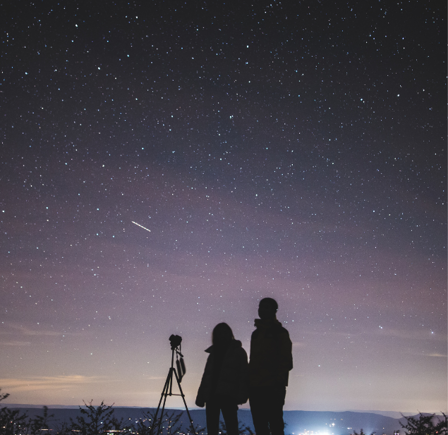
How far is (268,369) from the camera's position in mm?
3354

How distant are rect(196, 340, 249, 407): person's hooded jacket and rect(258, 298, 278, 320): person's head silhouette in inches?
23.8

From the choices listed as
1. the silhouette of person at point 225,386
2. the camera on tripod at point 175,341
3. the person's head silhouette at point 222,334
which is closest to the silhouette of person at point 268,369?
the silhouette of person at point 225,386

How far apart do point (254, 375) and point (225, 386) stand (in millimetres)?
493

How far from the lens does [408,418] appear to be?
7.00 m

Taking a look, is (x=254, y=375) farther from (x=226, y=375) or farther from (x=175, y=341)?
(x=175, y=341)

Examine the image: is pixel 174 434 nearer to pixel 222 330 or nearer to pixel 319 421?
pixel 222 330

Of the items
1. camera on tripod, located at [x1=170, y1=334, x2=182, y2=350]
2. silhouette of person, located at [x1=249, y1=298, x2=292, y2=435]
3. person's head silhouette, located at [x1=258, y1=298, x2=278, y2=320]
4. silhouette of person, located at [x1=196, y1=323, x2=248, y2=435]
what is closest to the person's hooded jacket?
silhouette of person, located at [x1=196, y1=323, x2=248, y2=435]

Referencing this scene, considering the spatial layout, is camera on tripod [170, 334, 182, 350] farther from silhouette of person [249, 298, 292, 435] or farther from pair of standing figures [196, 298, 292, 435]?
silhouette of person [249, 298, 292, 435]

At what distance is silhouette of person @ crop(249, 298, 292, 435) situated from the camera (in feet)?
10.7

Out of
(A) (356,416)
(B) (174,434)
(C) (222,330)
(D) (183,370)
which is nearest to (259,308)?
(C) (222,330)

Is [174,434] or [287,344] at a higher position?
[287,344]

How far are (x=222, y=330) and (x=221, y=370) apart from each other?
15.9 inches

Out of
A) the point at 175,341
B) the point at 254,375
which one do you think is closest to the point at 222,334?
the point at 254,375

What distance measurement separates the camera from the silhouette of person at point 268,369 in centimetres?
325
